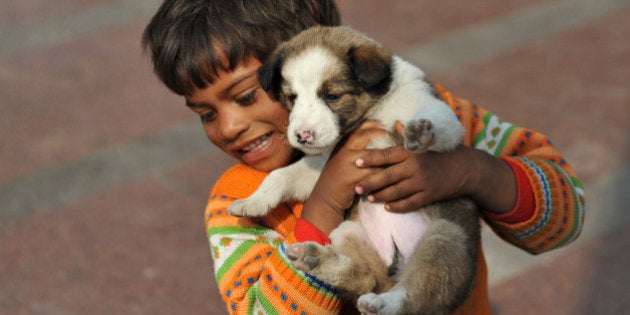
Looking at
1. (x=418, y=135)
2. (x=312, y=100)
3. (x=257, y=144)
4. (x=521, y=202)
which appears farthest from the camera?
(x=257, y=144)

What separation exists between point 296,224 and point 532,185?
932 millimetres

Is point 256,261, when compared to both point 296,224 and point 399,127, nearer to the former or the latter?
point 296,224

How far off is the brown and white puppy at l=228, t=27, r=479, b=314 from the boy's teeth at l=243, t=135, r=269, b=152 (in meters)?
0.18

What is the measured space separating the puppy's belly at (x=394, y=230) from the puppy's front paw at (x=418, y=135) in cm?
31

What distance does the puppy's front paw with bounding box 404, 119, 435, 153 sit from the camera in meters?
2.69

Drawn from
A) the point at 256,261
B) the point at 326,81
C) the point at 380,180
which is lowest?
the point at 256,261

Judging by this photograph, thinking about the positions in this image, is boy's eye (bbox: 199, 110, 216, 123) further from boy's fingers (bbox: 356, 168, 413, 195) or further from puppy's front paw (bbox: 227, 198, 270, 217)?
boy's fingers (bbox: 356, 168, 413, 195)

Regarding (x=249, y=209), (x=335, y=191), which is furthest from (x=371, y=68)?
(x=249, y=209)

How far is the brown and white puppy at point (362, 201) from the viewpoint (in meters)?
2.71

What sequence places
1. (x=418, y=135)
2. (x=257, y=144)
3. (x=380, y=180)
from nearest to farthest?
(x=418, y=135) → (x=380, y=180) → (x=257, y=144)

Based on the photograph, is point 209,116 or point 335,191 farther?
point 209,116

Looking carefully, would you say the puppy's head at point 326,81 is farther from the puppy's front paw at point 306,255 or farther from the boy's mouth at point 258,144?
the puppy's front paw at point 306,255

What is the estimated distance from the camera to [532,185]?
123 inches

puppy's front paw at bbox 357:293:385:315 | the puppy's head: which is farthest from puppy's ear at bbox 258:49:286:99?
puppy's front paw at bbox 357:293:385:315
